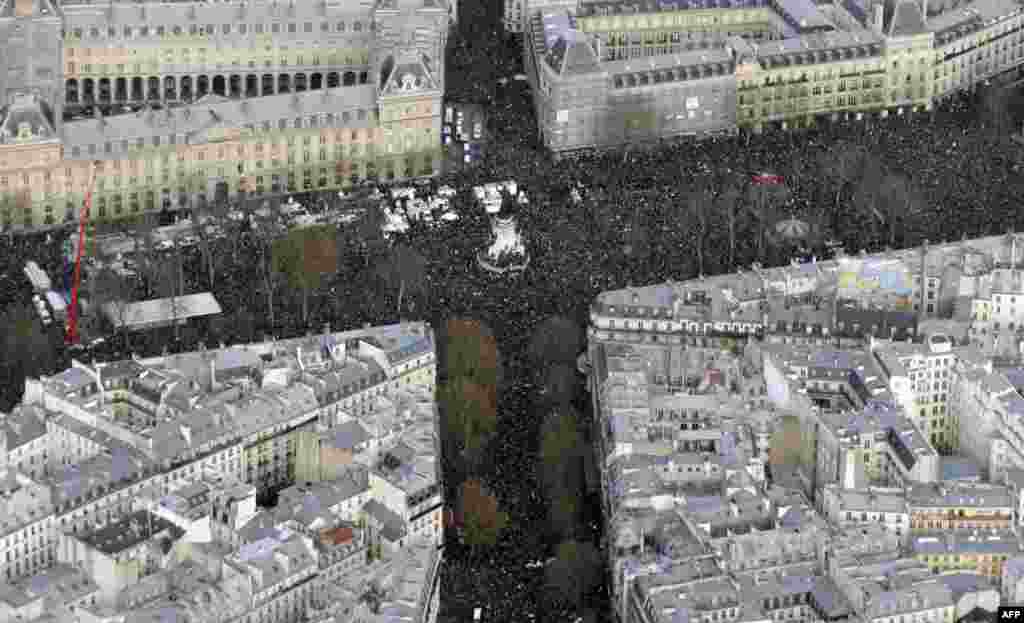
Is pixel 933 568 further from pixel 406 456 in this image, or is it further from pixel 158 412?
pixel 158 412

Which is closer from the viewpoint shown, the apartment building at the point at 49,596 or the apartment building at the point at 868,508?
the apartment building at the point at 49,596

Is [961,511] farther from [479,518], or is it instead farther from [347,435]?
[347,435]

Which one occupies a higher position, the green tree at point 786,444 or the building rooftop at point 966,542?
the green tree at point 786,444

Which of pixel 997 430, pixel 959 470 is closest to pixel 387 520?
pixel 959 470

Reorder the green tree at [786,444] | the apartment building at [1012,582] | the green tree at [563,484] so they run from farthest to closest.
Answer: the green tree at [786,444]
the green tree at [563,484]
the apartment building at [1012,582]

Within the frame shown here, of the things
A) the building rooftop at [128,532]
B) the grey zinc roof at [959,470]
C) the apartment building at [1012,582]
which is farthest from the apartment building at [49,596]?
the grey zinc roof at [959,470]

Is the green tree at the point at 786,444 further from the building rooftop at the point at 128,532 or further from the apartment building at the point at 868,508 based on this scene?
the building rooftop at the point at 128,532

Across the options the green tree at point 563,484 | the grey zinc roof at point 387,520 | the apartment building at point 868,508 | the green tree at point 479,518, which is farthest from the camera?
the green tree at point 563,484
